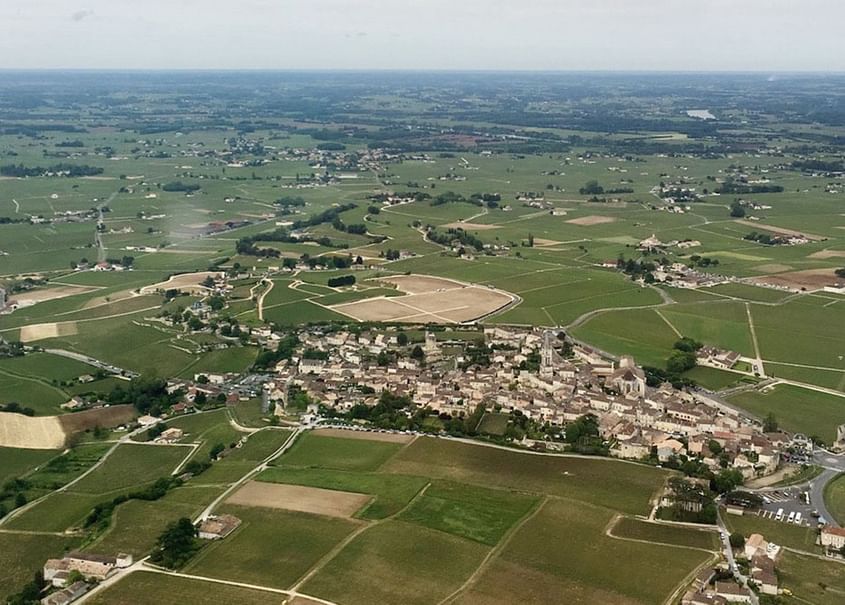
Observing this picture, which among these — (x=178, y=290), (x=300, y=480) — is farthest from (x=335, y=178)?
(x=300, y=480)

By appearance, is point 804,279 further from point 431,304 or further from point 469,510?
point 469,510

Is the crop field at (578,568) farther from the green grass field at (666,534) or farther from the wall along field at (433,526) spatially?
the green grass field at (666,534)

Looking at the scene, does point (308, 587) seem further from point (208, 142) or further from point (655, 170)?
point (208, 142)

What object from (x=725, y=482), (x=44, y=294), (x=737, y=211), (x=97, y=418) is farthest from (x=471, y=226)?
(x=725, y=482)

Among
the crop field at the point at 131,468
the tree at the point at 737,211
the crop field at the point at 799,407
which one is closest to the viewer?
the crop field at the point at 131,468

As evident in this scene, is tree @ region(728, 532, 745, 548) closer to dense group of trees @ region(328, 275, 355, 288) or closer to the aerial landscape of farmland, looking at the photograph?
the aerial landscape of farmland

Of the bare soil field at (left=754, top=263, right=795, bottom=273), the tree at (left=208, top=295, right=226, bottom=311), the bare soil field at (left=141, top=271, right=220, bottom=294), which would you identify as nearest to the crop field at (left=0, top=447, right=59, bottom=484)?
the tree at (left=208, top=295, right=226, bottom=311)

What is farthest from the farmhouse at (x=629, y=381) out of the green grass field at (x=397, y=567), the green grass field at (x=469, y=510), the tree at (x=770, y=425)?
the green grass field at (x=397, y=567)
